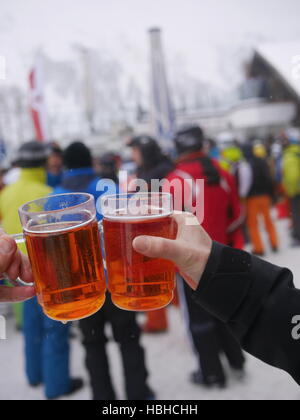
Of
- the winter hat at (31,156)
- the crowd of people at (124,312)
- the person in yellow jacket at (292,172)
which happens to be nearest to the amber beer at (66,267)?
the crowd of people at (124,312)

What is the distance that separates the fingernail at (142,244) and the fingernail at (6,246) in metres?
0.24

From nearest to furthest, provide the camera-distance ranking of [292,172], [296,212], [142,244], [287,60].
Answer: [142,244] → [287,60] → [292,172] → [296,212]

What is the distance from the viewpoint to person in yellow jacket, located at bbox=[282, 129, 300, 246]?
3.36 metres

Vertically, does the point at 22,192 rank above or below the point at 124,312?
above

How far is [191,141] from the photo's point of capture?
1460mm

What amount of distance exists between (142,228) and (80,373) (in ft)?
5.55

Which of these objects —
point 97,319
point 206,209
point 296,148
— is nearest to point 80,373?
point 97,319

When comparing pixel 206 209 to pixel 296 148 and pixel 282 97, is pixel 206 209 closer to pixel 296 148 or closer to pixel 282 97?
pixel 282 97

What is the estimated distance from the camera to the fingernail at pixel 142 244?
53 centimetres

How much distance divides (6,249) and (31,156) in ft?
2.80

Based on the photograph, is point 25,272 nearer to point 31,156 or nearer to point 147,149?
point 31,156

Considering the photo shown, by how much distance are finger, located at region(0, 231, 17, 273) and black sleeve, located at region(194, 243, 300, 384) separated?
34cm

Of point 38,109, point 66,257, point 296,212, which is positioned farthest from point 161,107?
point 66,257

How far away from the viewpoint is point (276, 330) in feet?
2.11
